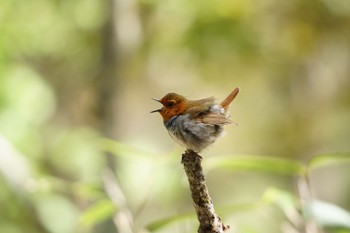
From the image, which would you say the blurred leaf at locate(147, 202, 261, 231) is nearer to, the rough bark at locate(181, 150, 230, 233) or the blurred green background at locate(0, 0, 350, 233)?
the rough bark at locate(181, 150, 230, 233)

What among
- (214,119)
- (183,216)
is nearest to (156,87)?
(214,119)

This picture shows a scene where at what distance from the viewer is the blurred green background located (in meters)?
5.63

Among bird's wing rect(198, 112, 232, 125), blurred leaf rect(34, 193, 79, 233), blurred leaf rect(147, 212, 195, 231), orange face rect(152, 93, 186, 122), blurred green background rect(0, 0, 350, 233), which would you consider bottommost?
blurred leaf rect(147, 212, 195, 231)

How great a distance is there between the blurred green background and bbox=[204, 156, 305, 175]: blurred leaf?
293 centimetres

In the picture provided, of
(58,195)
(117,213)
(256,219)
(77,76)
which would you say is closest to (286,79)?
(256,219)

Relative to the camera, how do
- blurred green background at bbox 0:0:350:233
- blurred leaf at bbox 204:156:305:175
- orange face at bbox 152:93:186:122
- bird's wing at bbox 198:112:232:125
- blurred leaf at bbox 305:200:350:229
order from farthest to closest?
blurred green background at bbox 0:0:350:233 < orange face at bbox 152:93:186:122 < bird's wing at bbox 198:112:232:125 < blurred leaf at bbox 204:156:305:175 < blurred leaf at bbox 305:200:350:229

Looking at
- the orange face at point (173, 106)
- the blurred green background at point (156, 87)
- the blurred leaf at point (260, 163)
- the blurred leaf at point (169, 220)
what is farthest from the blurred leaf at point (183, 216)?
the blurred green background at point (156, 87)

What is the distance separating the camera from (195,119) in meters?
2.04

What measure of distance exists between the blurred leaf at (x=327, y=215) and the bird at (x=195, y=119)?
14.4 inches

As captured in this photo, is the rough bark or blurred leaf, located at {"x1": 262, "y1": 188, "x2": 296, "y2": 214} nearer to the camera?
the rough bark

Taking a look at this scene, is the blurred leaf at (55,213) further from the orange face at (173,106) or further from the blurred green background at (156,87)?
the orange face at (173,106)

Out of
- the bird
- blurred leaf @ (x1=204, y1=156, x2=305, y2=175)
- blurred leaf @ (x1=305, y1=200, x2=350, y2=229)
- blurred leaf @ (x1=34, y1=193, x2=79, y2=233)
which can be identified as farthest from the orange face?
blurred leaf @ (x1=34, y1=193, x2=79, y2=233)

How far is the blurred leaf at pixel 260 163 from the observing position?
1.68m

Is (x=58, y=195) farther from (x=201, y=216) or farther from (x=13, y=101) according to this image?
(x=201, y=216)
